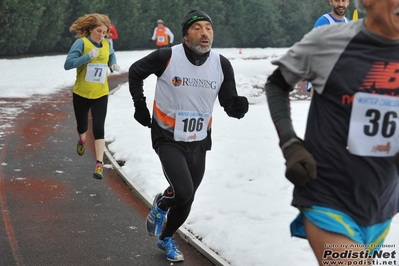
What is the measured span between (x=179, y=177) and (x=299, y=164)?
2432mm

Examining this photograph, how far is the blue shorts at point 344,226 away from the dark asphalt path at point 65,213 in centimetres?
291

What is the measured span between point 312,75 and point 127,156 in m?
7.36

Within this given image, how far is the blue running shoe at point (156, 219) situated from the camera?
18.7ft

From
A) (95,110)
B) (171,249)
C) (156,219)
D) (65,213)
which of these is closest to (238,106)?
(156,219)

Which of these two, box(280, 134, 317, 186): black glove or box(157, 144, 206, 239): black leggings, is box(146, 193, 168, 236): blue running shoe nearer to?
box(157, 144, 206, 239): black leggings

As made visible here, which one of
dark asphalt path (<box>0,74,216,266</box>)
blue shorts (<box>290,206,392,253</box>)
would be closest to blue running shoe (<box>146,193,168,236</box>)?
dark asphalt path (<box>0,74,216,266</box>)

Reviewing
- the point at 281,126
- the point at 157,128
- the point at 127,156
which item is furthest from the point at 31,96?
the point at 281,126

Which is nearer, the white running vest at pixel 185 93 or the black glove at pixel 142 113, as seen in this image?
the white running vest at pixel 185 93

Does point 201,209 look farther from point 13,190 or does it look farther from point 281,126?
point 281,126

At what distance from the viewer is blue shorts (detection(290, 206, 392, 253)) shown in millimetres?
2959

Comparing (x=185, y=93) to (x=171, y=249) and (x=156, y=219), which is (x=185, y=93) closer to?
(x=156, y=219)

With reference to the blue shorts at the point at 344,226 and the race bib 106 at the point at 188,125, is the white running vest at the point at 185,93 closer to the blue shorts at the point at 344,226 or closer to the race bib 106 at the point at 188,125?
the race bib 106 at the point at 188,125

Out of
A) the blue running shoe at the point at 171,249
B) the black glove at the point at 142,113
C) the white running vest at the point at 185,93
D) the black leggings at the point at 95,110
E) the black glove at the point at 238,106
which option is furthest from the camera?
the black leggings at the point at 95,110

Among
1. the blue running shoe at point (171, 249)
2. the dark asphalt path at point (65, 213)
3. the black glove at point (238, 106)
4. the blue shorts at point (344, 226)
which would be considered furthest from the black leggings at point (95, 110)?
the blue shorts at point (344, 226)
